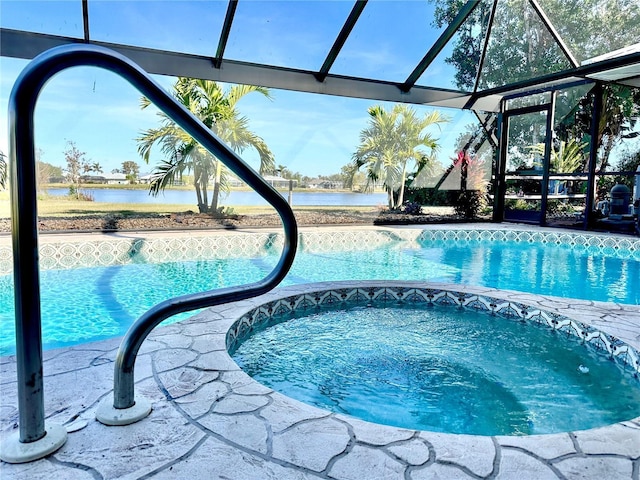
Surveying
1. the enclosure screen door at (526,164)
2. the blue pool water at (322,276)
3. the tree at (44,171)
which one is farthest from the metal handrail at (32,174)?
the enclosure screen door at (526,164)

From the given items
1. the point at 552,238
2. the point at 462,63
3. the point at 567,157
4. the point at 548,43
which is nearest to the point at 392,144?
the point at 462,63

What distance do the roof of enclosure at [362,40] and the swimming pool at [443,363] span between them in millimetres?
5448

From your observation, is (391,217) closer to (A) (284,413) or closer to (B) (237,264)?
(B) (237,264)

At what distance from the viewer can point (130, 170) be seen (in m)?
9.07

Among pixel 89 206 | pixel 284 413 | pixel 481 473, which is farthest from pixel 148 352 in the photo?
pixel 89 206

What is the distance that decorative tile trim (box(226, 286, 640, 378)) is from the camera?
10.6 feet

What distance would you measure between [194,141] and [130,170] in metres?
1.52

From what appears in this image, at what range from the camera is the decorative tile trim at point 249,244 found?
6.78 meters

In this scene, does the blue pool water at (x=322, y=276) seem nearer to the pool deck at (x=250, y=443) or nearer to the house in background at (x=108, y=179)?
the pool deck at (x=250, y=443)

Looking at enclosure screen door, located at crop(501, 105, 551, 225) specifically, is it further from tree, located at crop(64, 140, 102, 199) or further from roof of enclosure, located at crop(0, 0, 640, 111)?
tree, located at crop(64, 140, 102, 199)

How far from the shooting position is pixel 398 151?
11711 mm

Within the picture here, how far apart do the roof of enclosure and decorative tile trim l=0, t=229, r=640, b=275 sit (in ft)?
10.1

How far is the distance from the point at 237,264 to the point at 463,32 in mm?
6925

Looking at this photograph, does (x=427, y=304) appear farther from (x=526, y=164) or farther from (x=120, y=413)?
(x=526, y=164)
